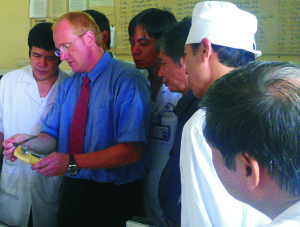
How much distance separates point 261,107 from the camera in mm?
516

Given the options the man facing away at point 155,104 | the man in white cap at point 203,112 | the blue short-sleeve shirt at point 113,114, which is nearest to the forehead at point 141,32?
the man facing away at point 155,104

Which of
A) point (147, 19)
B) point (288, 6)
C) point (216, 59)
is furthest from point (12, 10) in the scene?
point (216, 59)

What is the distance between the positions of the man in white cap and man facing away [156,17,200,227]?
202 mm

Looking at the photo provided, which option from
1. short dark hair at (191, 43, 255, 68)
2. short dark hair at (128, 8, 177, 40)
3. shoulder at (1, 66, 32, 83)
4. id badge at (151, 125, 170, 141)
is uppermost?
short dark hair at (128, 8, 177, 40)

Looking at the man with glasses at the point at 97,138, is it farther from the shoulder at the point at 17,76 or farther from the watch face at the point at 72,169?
the shoulder at the point at 17,76

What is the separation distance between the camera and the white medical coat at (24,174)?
6.10 ft

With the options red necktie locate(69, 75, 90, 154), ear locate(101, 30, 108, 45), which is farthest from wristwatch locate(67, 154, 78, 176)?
ear locate(101, 30, 108, 45)

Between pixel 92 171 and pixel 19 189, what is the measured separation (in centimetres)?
65

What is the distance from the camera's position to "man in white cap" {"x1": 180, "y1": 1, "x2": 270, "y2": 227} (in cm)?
92

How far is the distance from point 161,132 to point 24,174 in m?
0.94

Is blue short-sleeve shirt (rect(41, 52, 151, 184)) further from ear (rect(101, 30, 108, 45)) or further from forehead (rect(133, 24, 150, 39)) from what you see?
ear (rect(101, 30, 108, 45))

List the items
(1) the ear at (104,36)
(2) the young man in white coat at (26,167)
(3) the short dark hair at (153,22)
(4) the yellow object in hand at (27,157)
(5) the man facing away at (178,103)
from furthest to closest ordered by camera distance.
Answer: (1) the ear at (104,36)
(2) the young man in white coat at (26,167)
(3) the short dark hair at (153,22)
(4) the yellow object in hand at (27,157)
(5) the man facing away at (178,103)

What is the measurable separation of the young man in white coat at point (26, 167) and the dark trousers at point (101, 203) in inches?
11.3

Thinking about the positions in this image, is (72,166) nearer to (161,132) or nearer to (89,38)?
(161,132)
